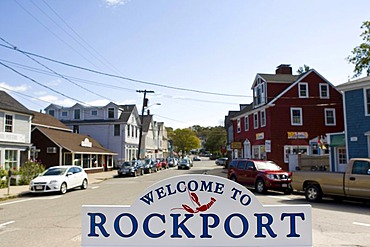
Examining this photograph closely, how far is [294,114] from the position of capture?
32500mm

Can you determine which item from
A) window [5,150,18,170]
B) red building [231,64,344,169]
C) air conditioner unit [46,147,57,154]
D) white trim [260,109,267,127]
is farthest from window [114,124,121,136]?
window [5,150,18,170]

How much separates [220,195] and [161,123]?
262ft

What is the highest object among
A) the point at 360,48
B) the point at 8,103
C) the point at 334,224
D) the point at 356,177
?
the point at 360,48

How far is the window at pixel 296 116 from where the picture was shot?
106 ft

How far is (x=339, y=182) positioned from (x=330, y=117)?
21.7 meters

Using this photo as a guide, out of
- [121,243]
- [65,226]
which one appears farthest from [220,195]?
[65,226]

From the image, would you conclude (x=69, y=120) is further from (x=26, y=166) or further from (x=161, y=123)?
(x=161, y=123)

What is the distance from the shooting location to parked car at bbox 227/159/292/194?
57.6 feet

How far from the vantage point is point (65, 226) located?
9211 millimetres

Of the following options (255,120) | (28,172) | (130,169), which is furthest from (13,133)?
(255,120)

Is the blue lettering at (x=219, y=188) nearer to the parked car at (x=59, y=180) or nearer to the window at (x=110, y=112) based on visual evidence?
the parked car at (x=59, y=180)

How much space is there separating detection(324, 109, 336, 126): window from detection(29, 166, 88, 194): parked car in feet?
76.0

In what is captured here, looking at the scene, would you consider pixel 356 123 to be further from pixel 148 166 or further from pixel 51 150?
pixel 51 150

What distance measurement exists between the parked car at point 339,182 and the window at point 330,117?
20071mm
